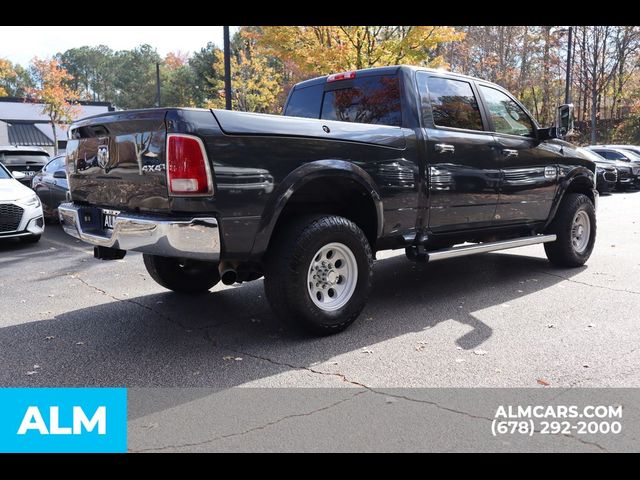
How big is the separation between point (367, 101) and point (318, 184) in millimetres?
1363

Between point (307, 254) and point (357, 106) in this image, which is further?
point (357, 106)

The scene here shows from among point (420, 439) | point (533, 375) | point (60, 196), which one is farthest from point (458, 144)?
point (60, 196)

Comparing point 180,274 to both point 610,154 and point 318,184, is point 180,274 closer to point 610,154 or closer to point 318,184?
point 318,184

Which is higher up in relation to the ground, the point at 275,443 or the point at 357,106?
the point at 357,106

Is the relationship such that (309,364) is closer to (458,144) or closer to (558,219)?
(458,144)

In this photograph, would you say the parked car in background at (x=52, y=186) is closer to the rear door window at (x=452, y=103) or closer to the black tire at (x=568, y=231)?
the rear door window at (x=452, y=103)

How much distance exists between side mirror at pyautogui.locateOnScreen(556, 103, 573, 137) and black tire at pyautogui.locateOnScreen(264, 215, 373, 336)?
131 inches

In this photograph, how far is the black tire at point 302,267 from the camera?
164 inches

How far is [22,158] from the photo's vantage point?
13.4 meters

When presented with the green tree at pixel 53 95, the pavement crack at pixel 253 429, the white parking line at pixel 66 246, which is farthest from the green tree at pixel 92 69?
the pavement crack at pixel 253 429

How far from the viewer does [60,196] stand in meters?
10.5

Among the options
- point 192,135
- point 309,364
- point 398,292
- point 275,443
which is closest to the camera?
point 275,443

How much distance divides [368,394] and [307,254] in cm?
117

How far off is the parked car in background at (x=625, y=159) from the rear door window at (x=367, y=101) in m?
18.0
